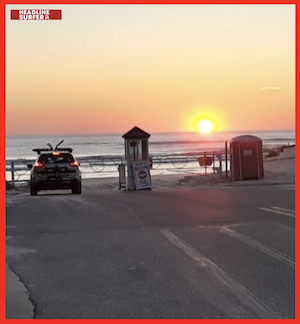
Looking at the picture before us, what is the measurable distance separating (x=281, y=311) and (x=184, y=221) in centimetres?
491

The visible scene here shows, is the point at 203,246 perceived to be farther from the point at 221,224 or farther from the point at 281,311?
the point at 281,311

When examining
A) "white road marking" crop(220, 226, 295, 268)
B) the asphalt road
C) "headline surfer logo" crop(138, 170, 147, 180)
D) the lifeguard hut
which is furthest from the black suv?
"white road marking" crop(220, 226, 295, 268)

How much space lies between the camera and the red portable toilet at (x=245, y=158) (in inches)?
826

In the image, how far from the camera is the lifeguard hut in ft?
60.4

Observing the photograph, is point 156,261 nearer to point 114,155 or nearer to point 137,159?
point 137,159

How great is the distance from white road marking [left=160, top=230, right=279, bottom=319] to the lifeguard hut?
1021cm

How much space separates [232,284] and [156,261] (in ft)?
4.26

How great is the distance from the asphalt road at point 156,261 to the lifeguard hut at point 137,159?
20.6 ft

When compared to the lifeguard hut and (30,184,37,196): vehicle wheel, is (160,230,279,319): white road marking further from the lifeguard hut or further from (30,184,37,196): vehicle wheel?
the lifeguard hut

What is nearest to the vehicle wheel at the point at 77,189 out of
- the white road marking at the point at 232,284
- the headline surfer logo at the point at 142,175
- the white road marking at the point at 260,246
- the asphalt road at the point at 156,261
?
the headline surfer logo at the point at 142,175

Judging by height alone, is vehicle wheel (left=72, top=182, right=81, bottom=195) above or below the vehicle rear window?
below

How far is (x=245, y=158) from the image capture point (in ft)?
69.4

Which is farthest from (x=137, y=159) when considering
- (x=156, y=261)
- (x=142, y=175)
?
(x=156, y=261)

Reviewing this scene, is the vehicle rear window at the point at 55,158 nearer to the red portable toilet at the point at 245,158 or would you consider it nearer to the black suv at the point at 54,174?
the black suv at the point at 54,174
